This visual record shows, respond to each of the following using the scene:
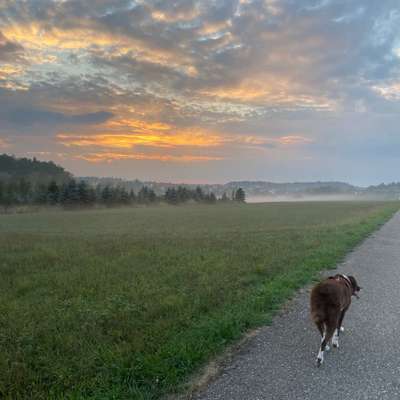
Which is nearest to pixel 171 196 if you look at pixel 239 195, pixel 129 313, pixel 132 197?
pixel 132 197

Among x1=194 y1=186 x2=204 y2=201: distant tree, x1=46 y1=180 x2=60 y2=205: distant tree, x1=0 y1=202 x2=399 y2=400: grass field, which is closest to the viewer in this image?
x1=0 y1=202 x2=399 y2=400: grass field

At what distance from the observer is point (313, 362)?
4.96 meters

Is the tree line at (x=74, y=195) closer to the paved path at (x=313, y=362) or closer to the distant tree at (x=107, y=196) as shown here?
the distant tree at (x=107, y=196)

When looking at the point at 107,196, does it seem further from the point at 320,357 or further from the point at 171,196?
the point at 320,357

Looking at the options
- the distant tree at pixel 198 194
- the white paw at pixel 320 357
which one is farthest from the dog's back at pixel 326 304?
the distant tree at pixel 198 194

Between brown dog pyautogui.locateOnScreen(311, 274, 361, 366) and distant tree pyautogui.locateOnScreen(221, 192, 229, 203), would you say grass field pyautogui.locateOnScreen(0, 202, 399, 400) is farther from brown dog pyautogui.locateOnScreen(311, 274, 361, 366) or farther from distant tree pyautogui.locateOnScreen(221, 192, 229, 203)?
distant tree pyautogui.locateOnScreen(221, 192, 229, 203)

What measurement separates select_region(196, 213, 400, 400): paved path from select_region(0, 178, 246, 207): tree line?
296 feet

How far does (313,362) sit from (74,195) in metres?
92.2

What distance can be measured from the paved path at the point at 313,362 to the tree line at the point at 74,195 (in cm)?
9024

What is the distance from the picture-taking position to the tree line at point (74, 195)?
291 ft

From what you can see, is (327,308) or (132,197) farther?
(132,197)

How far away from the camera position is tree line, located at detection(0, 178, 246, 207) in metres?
88.8

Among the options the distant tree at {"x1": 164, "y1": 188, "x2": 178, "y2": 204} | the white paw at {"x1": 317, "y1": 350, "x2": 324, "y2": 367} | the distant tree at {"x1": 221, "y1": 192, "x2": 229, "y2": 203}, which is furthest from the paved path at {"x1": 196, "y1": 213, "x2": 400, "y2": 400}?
the distant tree at {"x1": 221, "y1": 192, "x2": 229, "y2": 203}

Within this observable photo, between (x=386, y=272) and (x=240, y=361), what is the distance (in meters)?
8.08
